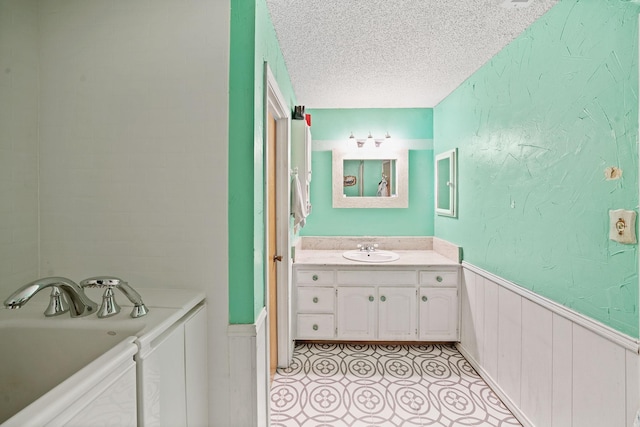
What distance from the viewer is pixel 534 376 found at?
5.71 ft

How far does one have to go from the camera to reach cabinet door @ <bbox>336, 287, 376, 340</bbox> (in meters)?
2.77

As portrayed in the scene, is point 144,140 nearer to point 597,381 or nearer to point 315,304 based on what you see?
point 315,304

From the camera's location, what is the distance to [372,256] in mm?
3029

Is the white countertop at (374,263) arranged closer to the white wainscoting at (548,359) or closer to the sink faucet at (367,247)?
the sink faucet at (367,247)

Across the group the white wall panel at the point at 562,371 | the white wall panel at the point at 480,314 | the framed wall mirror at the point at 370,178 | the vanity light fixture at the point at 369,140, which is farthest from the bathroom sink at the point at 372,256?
the white wall panel at the point at 562,371

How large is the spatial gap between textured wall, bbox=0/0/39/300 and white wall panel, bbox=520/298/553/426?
2388 mm

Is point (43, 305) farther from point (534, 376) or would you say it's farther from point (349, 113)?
point (349, 113)

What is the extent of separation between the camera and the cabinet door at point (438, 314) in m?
2.73

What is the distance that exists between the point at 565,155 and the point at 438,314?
5.50 feet

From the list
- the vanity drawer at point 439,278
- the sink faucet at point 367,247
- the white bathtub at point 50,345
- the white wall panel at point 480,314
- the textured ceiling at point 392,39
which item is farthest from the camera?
the sink faucet at point 367,247

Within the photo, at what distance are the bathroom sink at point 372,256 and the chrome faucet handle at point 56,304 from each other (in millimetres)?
2166

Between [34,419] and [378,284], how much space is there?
2400 mm

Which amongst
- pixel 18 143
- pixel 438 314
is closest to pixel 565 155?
pixel 438 314

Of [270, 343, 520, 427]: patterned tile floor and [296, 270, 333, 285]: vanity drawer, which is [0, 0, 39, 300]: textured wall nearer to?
[270, 343, 520, 427]: patterned tile floor
